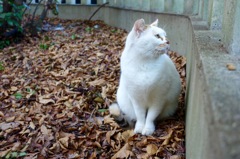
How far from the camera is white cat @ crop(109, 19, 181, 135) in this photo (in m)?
2.21

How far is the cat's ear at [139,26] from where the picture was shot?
2.21 metres

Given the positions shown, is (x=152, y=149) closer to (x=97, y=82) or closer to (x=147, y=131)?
(x=147, y=131)

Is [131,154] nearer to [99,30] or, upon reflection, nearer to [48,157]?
[48,157]

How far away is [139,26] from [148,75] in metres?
0.38

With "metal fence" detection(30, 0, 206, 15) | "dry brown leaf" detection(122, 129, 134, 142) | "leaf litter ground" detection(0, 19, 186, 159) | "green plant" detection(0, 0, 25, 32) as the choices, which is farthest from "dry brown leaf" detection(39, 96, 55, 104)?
"green plant" detection(0, 0, 25, 32)

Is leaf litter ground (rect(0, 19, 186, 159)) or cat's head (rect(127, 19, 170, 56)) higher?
cat's head (rect(127, 19, 170, 56))

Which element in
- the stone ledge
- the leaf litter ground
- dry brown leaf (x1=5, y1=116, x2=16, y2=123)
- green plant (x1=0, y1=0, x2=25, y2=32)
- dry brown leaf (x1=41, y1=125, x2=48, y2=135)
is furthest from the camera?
green plant (x1=0, y1=0, x2=25, y2=32)

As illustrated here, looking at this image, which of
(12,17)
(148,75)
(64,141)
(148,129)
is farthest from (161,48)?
(12,17)

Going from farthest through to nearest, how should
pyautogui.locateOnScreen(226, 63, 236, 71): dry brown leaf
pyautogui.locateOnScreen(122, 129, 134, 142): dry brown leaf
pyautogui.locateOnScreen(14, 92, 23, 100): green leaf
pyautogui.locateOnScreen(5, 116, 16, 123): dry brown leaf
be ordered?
1. pyautogui.locateOnScreen(14, 92, 23, 100): green leaf
2. pyautogui.locateOnScreen(5, 116, 16, 123): dry brown leaf
3. pyautogui.locateOnScreen(122, 129, 134, 142): dry brown leaf
4. pyautogui.locateOnScreen(226, 63, 236, 71): dry brown leaf

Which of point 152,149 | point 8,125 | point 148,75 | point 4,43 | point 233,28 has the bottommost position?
point 8,125

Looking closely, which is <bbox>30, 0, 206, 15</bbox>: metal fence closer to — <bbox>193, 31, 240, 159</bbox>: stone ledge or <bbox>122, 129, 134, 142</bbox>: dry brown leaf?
<bbox>122, 129, 134, 142</bbox>: dry brown leaf

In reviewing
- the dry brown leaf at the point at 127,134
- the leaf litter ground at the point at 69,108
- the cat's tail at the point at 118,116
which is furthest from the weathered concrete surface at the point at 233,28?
the cat's tail at the point at 118,116

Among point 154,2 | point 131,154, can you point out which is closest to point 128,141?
point 131,154

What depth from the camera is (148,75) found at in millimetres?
2215
